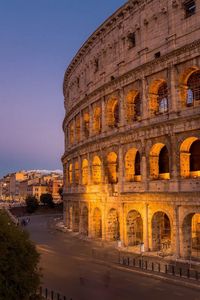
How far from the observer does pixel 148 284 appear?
2194cm

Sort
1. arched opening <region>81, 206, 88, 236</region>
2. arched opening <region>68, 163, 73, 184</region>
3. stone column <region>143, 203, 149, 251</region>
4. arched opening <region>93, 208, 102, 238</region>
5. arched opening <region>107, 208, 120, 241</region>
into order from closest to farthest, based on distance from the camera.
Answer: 1. stone column <region>143, 203, 149, 251</region>
2. arched opening <region>107, 208, 120, 241</region>
3. arched opening <region>93, 208, 102, 238</region>
4. arched opening <region>81, 206, 88, 236</region>
5. arched opening <region>68, 163, 73, 184</region>

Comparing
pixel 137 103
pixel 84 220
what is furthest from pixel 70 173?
pixel 137 103

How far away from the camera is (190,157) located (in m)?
30.2

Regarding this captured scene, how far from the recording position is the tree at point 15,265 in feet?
43.9

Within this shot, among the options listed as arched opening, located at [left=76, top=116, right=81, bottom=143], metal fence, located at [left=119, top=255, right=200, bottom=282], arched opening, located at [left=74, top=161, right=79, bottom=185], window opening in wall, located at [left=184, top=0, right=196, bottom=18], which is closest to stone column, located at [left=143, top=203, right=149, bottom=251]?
metal fence, located at [left=119, top=255, right=200, bottom=282]

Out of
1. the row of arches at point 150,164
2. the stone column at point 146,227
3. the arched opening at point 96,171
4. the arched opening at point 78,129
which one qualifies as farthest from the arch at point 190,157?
the arched opening at point 78,129

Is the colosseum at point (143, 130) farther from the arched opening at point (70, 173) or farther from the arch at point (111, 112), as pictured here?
the arched opening at point (70, 173)

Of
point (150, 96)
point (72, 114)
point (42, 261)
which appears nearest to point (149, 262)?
point (42, 261)

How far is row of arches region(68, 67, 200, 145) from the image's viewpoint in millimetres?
29062

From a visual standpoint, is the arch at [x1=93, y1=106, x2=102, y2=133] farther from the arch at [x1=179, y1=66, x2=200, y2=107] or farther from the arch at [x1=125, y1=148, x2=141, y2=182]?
the arch at [x1=179, y1=66, x2=200, y2=107]

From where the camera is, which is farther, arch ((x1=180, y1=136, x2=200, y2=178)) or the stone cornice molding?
arch ((x1=180, y1=136, x2=200, y2=178))

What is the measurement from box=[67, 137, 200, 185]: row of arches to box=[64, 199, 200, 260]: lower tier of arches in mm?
2437

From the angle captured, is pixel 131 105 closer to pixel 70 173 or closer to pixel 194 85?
pixel 194 85

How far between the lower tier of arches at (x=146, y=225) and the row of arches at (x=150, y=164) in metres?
2.44
